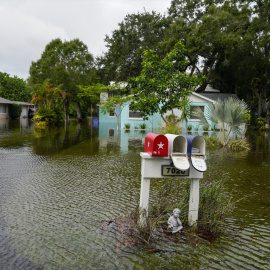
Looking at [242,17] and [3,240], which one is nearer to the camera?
[3,240]

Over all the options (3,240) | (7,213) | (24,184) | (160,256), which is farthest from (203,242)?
(24,184)

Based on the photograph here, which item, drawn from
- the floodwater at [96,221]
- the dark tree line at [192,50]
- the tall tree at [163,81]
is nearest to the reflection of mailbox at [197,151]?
the floodwater at [96,221]

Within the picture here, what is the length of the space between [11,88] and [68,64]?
87.3 feet

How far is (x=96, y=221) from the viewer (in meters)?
5.04

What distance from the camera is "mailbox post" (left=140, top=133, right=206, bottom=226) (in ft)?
A: 13.8

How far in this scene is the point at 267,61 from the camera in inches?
1123

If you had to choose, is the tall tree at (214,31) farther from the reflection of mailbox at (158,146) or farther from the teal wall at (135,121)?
the reflection of mailbox at (158,146)

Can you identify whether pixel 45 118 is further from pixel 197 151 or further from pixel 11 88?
pixel 11 88

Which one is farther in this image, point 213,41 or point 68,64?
point 68,64

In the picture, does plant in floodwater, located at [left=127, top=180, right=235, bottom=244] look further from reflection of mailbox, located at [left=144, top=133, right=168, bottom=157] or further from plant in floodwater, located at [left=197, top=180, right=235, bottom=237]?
reflection of mailbox, located at [left=144, top=133, right=168, bottom=157]

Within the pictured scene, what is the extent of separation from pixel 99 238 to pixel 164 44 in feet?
88.6

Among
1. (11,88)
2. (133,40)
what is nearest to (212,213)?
(133,40)

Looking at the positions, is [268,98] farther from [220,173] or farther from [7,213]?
[7,213]

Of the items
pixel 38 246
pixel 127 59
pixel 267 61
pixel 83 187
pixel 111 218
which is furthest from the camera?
pixel 127 59
